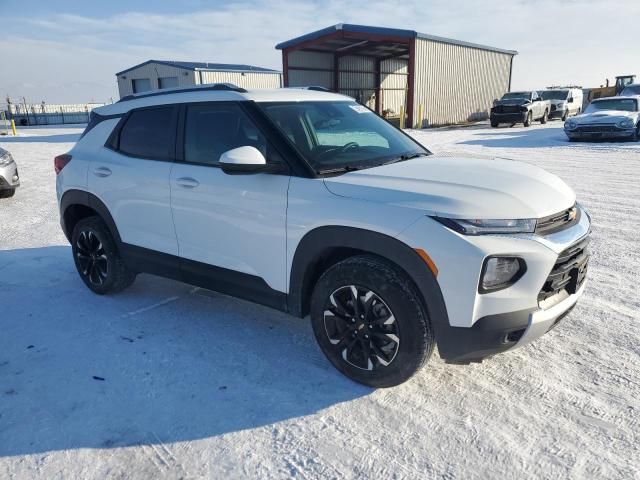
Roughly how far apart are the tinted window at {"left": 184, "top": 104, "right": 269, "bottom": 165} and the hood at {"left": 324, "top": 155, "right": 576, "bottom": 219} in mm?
785

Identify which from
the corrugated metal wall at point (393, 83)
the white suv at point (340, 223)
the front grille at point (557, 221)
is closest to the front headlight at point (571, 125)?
the white suv at point (340, 223)

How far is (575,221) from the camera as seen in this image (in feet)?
9.69

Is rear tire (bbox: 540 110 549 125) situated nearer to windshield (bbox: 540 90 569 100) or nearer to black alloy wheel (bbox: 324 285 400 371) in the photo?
windshield (bbox: 540 90 569 100)

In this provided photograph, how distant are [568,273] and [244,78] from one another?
31989mm

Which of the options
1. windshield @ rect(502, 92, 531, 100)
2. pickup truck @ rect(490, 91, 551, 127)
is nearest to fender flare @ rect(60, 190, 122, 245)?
pickup truck @ rect(490, 91, 551, 127)

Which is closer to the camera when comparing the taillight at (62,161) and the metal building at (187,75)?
the taillight at (62,161)

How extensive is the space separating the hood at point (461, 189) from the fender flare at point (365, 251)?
22 cm

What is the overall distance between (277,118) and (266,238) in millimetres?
855

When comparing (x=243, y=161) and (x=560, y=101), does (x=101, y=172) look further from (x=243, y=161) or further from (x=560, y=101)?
(x=560, y=101)

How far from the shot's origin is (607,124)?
15008 mm

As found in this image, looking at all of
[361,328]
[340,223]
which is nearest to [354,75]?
[340,223]

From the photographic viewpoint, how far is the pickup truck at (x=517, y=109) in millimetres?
22562

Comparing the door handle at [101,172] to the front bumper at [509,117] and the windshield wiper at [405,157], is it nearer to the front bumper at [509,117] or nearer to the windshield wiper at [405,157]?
the windshield wiper at [405,157]

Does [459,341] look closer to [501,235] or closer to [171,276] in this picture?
[501,235]
